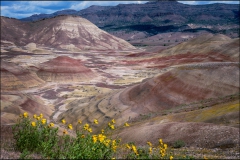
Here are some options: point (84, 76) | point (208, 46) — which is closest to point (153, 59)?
point (208, 46)

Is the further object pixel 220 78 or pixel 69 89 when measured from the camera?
pixel 69 89

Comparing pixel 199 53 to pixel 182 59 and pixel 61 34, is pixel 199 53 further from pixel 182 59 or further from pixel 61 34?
pixel 61 34

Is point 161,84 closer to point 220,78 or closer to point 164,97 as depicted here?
point 164,97

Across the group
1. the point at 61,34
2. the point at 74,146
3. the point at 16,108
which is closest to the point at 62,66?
the point at 16,108

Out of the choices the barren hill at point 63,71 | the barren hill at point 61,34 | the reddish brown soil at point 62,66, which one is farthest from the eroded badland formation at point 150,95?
the barren hill at point 61,34

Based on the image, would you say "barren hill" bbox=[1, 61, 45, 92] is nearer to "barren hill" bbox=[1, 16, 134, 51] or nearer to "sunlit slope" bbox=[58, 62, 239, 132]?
"sunlit slope" bbox=[58, 62, 239, 132]

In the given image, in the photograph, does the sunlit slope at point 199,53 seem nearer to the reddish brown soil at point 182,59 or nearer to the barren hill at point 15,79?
the reddish brown soil at point 182,59

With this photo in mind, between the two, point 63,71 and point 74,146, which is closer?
point 74,146

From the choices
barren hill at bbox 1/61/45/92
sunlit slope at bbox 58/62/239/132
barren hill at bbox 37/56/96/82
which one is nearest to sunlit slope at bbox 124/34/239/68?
sunlit slope at bbox 58/62/239/132
